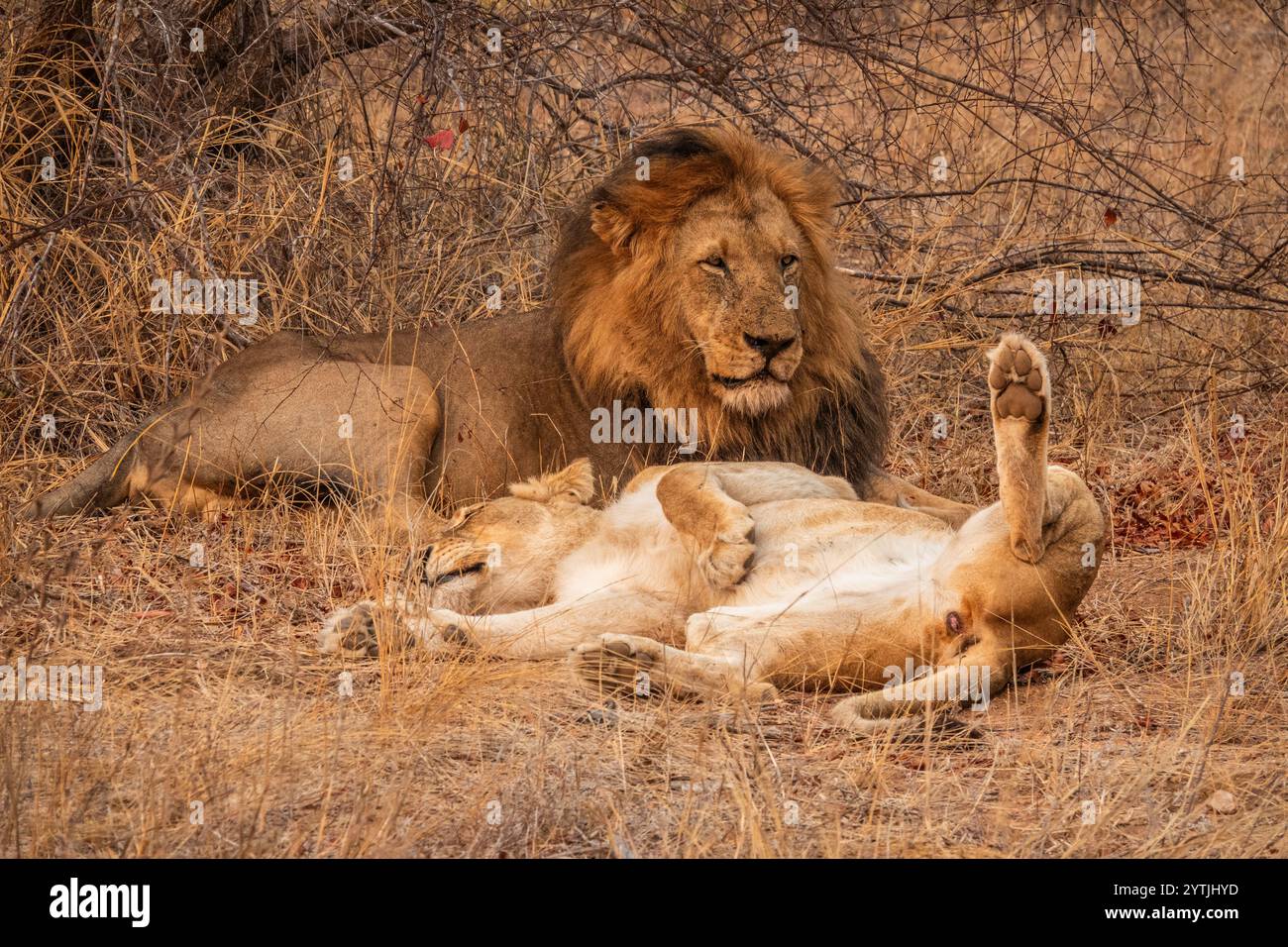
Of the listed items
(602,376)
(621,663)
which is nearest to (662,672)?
(621,663)

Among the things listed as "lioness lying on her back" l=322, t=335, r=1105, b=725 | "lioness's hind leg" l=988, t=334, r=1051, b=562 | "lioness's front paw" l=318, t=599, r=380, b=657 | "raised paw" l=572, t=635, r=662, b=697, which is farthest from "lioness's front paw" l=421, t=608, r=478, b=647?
"lioness's hind leg" l=988, t=334, r=1051, b=562

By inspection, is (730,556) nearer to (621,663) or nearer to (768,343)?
(621,663)

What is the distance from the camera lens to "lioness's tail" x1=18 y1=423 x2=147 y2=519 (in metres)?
5.19

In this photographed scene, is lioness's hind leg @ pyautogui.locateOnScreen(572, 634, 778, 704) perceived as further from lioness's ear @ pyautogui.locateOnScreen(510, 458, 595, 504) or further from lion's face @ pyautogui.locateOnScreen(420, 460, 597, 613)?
lioness's ear @ pyautogui.locateOnScreen(510, 458, 595, 504)

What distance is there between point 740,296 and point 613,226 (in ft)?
1.80

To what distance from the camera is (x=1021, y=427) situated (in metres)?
3.74

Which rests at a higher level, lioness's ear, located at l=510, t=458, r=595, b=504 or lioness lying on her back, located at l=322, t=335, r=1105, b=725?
lioness's ear, located at l=510, t=458, r=595, b=504

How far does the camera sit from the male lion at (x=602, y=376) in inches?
202

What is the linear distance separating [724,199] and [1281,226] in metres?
4.74

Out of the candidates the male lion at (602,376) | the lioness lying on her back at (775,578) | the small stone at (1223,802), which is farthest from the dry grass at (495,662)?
the male lion at (602,376)

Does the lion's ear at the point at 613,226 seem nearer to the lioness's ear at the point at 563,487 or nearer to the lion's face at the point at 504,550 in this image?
the lioness's ear at the point at 563,487

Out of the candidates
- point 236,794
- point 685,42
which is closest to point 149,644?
point 236,794

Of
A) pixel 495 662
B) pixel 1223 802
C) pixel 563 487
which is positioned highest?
pixel 563 487

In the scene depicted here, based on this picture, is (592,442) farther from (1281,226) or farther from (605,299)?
(1281,226)
